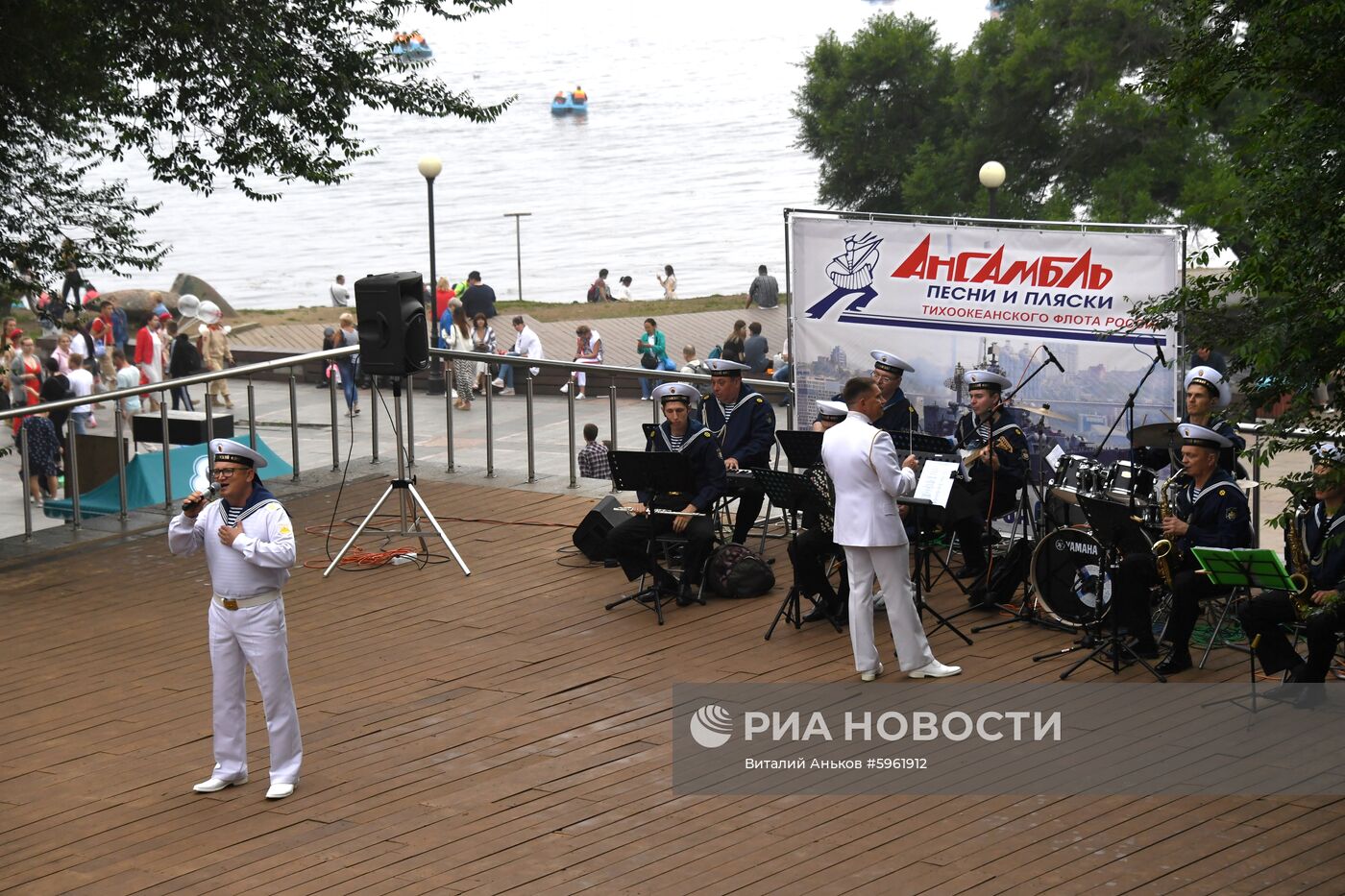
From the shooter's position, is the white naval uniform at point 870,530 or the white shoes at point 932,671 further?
the white shoes at point 932,671

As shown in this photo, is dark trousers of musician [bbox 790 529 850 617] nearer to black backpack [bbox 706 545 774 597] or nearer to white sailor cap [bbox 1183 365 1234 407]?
black backpack [bbox 706 545 774 597]

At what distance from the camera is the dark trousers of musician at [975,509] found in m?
12.2

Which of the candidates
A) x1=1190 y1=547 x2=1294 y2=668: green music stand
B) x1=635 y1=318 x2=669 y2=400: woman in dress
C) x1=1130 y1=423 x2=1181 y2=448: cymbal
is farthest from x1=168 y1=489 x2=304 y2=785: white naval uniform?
x1=635 y1=318 x2=669 y2=400: woman in dress

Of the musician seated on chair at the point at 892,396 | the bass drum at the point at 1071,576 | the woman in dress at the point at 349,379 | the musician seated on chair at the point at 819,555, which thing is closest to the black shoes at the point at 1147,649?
the bass drum at the point at 1071,576

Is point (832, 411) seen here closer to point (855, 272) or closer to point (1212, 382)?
point (855, 272)

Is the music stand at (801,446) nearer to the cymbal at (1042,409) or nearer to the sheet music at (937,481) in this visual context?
the sheet music at (937,481)

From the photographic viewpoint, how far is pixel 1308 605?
9.38 m

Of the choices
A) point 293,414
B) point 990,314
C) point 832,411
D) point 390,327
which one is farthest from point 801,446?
point 293,414

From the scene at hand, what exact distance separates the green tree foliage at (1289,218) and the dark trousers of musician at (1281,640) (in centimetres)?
210

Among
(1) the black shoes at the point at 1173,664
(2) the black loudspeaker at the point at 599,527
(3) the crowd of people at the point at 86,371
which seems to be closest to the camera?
(1) the black shoes at the point at 1173,664

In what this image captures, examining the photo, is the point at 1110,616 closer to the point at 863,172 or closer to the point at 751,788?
the point at 751,788

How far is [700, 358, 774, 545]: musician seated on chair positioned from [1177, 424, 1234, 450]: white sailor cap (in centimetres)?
377

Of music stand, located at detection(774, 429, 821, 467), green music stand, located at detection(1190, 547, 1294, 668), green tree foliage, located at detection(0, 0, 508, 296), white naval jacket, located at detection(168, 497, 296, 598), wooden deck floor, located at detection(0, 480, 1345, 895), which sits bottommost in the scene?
wooden deck floor, located at detection(0, 480, 1345, 895)

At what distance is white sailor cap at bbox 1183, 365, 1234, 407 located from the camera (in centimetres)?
1108
